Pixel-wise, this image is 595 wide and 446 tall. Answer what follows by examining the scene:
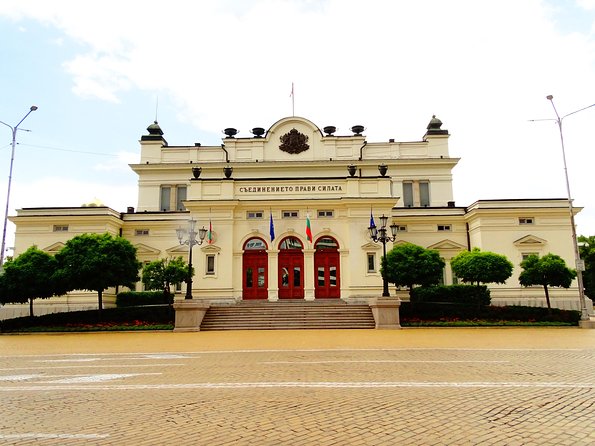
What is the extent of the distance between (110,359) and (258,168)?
1195 inches

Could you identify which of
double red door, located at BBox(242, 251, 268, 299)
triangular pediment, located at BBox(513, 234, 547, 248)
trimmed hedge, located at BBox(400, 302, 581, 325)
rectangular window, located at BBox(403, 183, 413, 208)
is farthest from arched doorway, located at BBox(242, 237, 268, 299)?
triangular pediment, located at BBox(513, 234, 547, 248)

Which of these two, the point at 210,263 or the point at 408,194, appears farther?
the point at 408,194

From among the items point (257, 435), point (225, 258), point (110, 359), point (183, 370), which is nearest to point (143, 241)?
point (225, 258)

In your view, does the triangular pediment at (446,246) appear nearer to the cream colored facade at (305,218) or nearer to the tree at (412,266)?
the cream colored facade at (305,218)

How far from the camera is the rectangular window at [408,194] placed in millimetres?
42719

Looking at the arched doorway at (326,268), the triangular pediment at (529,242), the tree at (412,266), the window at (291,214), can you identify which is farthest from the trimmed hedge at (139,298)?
the triangular pediment at (529,242)

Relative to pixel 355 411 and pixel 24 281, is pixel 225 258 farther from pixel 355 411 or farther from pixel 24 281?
pixel 355 411

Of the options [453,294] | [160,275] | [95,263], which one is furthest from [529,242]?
[95,263]

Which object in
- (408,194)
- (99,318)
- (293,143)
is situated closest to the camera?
(99,318)

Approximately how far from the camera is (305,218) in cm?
3328

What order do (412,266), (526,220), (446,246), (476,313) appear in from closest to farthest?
(476,313)
(412,266)
(526,220)
(446,246)

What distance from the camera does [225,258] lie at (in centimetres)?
3238

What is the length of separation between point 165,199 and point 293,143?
42.7 ft

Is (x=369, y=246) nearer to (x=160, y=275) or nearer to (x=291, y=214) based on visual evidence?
(x=291, y=214)
